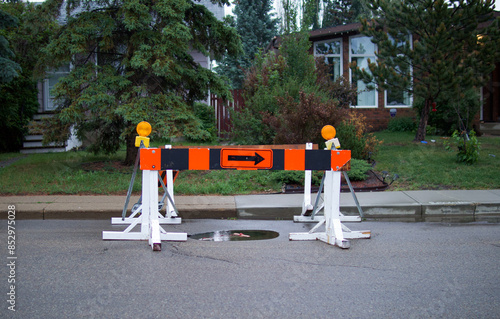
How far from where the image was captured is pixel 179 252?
511 cm

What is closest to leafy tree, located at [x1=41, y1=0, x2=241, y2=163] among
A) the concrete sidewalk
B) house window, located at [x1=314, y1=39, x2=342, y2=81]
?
the concrete sidewalk

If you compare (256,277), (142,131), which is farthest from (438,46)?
(256,277)

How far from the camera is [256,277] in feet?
13.9

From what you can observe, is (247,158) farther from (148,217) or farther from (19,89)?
(19,89)

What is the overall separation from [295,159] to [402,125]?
1346 centimetres

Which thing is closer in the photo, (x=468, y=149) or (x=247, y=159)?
(x=247, y=159)

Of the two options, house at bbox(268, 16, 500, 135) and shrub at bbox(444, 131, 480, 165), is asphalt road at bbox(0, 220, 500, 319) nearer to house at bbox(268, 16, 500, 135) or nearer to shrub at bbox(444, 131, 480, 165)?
shrub at bbox(444, 131, 480, 165)

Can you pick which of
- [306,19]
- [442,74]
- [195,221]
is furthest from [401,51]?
[195,221]

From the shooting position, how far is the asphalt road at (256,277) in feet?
11.5

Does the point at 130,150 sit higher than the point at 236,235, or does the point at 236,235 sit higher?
the point at 130,150

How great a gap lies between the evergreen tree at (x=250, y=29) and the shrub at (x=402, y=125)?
18145 millimetres

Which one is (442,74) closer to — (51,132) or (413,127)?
(413,127)

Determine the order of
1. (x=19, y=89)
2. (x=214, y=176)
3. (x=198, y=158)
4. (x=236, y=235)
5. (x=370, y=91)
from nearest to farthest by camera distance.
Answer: (x=198, y=158)
(x=236, y=235)
(x=214, y=176)
(x=19, y=89)
(x=370, y=91)

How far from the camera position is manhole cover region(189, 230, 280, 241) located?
584 centimetres
